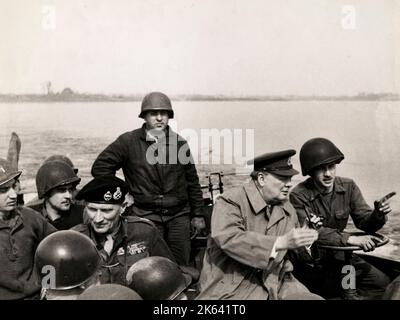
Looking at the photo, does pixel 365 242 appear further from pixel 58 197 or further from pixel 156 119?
pixel 58 197

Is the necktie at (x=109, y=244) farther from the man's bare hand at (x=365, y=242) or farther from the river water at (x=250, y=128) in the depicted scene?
the river water at (x=250, y=128)

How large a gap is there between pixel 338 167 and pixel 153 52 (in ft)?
18.8

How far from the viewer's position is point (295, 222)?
13.5 feet

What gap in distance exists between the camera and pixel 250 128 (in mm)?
11867

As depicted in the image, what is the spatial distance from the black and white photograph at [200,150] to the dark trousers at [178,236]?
12 mm

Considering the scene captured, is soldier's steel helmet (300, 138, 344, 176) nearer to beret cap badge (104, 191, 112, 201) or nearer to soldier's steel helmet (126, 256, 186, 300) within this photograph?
soldier's steel helmet (126, 256, 186, 300)

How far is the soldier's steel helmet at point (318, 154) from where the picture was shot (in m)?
4.95

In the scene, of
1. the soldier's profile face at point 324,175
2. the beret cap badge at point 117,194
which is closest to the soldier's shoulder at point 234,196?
the beret cap badge at point 117,194

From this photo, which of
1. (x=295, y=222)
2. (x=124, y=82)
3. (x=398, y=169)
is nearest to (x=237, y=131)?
(x=124, y=82)

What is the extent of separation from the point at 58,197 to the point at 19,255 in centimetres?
103

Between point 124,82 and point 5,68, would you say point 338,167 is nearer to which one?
point 124,82

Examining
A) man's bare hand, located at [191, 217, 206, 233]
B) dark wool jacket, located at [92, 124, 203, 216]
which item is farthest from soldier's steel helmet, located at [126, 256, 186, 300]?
man's bare hand, located at [191, 217, 206, 233]

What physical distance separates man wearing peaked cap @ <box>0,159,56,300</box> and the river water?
510 centimetres

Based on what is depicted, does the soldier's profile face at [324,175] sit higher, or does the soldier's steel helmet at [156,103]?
the soldier's steel helmet at [156,103]
